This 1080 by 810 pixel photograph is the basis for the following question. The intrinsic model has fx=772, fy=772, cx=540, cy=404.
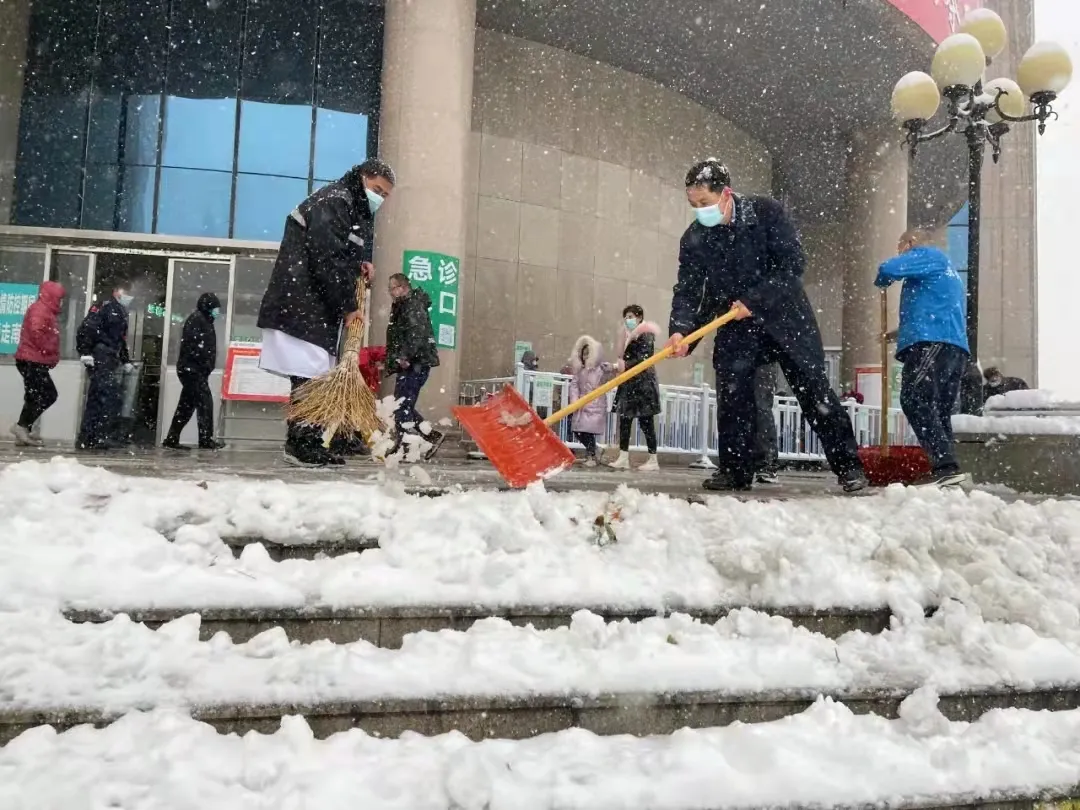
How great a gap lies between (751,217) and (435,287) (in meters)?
7.04

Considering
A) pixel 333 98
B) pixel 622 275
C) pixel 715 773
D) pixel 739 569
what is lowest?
pixel 715 773

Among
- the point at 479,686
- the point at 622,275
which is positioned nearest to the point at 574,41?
the point at 622,275

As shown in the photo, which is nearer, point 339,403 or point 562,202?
point 339,403

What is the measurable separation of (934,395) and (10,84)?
1473cm

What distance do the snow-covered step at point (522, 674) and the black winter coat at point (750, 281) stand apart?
107 inches

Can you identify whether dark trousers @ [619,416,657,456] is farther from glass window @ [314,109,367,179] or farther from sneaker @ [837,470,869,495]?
glass window @ [314,109,367,179]

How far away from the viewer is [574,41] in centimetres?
1492

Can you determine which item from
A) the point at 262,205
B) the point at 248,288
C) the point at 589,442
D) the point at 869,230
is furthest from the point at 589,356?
the point at 869,230

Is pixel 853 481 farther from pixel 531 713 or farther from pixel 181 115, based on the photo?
pixel 181 115

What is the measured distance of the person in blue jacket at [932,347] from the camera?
17.0ft

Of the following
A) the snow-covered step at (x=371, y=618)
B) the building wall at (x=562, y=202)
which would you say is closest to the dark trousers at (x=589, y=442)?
the building wall at (x=562, y=202)

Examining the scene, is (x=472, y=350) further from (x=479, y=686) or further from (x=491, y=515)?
(x=479, y=686)

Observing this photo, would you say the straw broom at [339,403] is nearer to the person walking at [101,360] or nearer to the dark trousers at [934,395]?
the dark trousers at [934,395]

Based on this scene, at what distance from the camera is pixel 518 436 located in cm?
464
